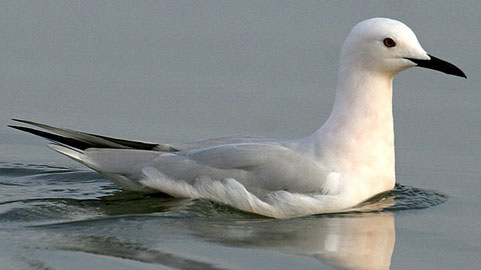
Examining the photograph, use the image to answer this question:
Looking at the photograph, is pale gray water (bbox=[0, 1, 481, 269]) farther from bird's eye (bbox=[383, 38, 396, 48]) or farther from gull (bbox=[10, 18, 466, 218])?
bird's eye (bbox=[383, 38, 396, 48])

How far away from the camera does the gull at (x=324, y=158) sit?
9.20 m

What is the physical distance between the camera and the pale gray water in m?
8.21

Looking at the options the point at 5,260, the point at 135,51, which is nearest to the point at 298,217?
the point at 5,260

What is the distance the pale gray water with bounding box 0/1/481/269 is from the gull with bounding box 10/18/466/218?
17 cm

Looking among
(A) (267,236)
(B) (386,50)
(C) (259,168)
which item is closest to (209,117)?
(C) (259,168)

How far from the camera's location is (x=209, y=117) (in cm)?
1174

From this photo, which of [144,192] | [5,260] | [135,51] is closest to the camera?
[5,260]

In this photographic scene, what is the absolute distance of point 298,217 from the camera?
916cm

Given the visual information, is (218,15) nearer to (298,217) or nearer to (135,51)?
(135,51)

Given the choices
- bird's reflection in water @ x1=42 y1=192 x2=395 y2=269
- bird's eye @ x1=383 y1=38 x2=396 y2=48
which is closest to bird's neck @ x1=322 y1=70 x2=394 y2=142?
bird's eye @ x1=383 y1=38 x2=396 y2=48

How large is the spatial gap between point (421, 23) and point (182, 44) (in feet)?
9.72

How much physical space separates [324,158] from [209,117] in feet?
8.73

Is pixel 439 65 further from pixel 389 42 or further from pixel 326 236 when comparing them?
pixel 326 236

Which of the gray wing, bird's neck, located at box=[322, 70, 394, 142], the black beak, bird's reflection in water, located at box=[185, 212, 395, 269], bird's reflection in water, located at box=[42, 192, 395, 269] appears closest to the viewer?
bird's reflection in water, located at box=[42, 192, 395, 269]
